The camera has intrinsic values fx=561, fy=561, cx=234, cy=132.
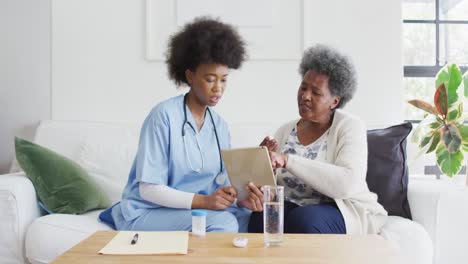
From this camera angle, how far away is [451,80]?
2.67 meters

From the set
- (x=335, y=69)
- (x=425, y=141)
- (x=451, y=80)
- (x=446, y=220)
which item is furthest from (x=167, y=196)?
(x=451, y=80)

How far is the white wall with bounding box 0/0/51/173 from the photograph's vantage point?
3061 millimetres

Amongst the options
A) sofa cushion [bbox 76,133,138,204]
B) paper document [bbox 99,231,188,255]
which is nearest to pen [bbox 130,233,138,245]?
paper document [bbox 99,231,188,255]

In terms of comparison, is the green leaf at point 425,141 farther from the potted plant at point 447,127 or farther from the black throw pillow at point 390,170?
the black throw pillow at point 390,170

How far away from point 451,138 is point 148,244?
169 centimetres

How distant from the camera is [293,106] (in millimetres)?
3025

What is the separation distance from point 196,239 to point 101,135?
4.27 feet

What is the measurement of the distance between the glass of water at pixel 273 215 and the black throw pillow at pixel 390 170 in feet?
3.21

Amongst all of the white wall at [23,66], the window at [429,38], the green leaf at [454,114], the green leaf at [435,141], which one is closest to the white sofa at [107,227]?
the green leaf at [435,141]

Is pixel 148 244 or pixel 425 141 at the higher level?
pixel 425 141

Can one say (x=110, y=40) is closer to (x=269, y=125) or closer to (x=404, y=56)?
(x=269, y=125)

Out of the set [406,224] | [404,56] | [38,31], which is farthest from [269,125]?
[38,31]

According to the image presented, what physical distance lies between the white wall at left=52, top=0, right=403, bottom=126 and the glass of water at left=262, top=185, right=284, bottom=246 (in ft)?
5.20

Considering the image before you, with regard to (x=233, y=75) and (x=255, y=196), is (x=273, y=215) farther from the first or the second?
(x=233, y=75)
